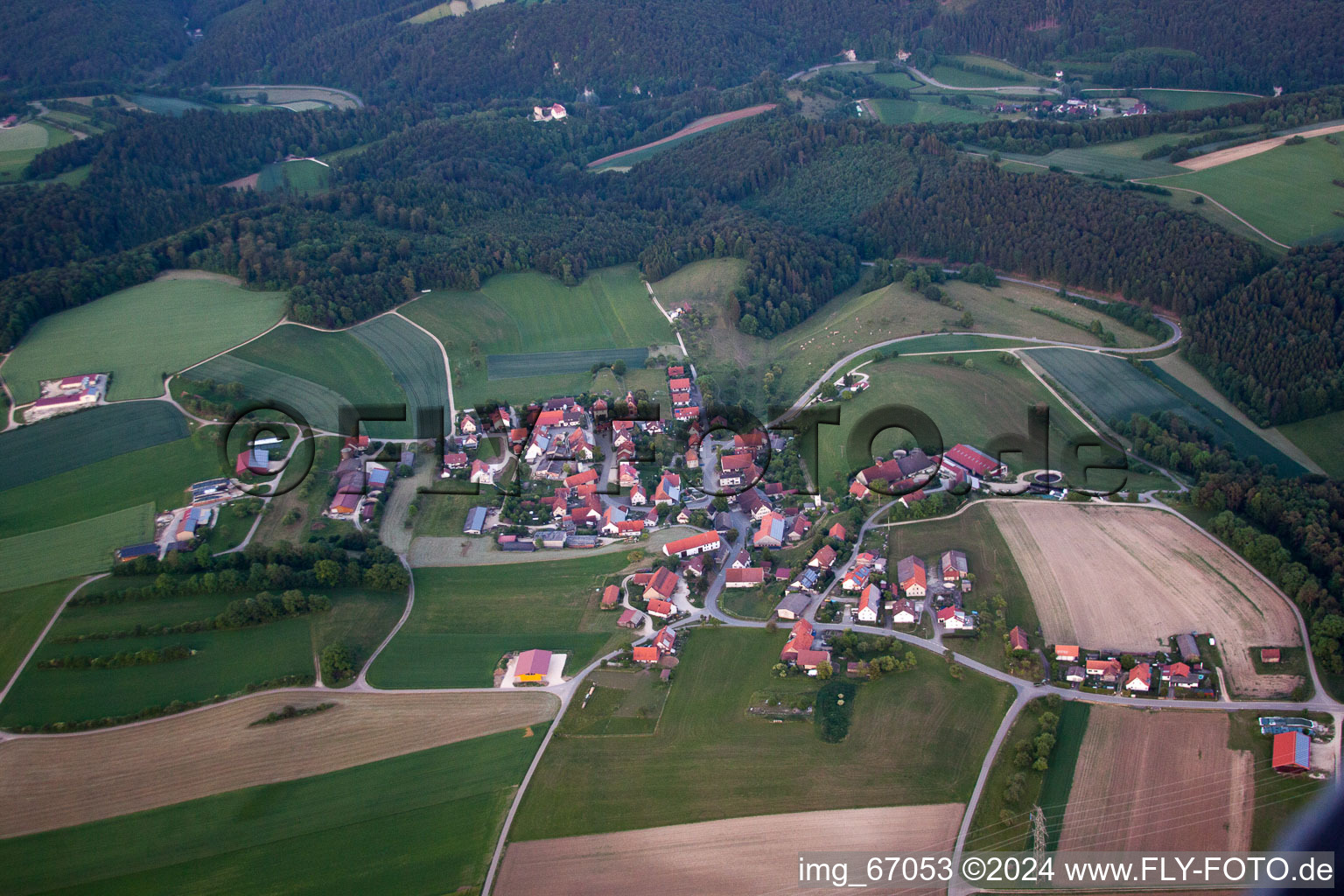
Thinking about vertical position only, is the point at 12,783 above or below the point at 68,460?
below

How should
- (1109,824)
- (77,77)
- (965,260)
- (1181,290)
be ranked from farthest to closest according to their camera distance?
(77,77) < (965,260) < (1181,290) < (1109,824)

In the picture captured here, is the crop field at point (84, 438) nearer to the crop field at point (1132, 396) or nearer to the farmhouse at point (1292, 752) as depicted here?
the crop field at point (1132, 396)

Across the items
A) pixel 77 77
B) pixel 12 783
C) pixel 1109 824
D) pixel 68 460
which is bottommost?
pixel 1109 824

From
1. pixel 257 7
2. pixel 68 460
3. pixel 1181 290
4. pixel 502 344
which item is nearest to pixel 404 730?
pixel 68 460

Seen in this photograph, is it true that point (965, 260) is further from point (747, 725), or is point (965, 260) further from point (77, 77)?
point (77, 77)

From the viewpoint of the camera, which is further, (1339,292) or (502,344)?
(502,344)

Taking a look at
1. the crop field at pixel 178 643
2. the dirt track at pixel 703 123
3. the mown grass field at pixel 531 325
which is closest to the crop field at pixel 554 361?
the mown grass field at pixel 531 325

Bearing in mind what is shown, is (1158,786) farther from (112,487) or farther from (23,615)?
(112,487)
